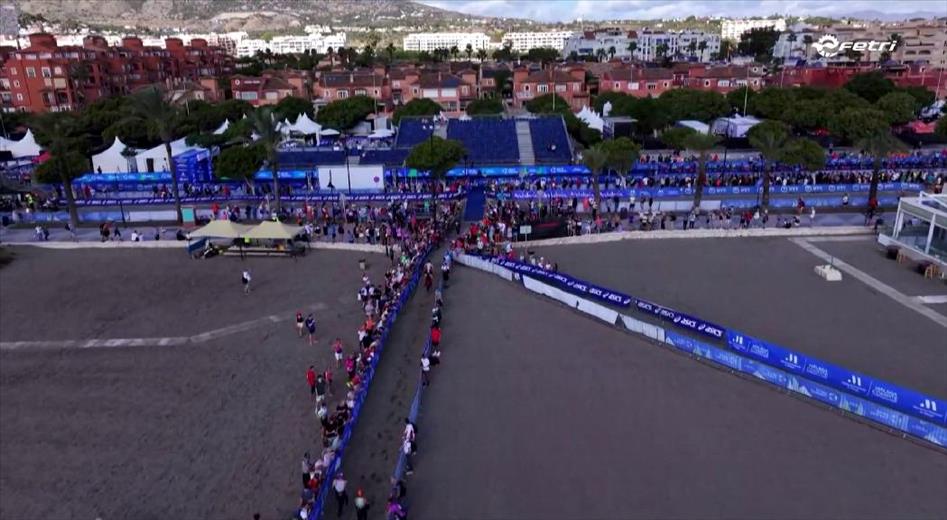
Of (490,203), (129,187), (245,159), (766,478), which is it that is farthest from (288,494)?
(129,187)

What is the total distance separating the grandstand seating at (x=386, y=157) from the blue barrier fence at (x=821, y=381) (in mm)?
28008

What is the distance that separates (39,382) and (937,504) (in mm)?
23112

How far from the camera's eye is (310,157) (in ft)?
150

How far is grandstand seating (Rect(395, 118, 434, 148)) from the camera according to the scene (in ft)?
164

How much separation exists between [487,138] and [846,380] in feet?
120

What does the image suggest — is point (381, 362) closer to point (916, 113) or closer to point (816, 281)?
point (816, 281)

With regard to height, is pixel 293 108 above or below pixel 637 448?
above

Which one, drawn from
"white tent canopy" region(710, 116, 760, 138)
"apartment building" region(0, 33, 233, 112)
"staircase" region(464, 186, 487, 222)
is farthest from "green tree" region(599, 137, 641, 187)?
"apartment building" region(0, 33, 233, 112)

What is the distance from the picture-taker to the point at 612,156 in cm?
3766

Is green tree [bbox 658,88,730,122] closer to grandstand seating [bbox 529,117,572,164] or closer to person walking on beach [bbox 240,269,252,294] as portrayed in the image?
grandstand seating [bbox 529,117,572,164]

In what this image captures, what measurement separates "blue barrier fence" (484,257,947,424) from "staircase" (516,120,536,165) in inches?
943

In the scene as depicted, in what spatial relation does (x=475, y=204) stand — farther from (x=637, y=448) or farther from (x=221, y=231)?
(x=637, y=448)

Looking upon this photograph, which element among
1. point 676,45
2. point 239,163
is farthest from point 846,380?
point 676,45

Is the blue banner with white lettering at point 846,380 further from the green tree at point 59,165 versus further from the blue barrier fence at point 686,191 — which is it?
the green tree at point 59,165
